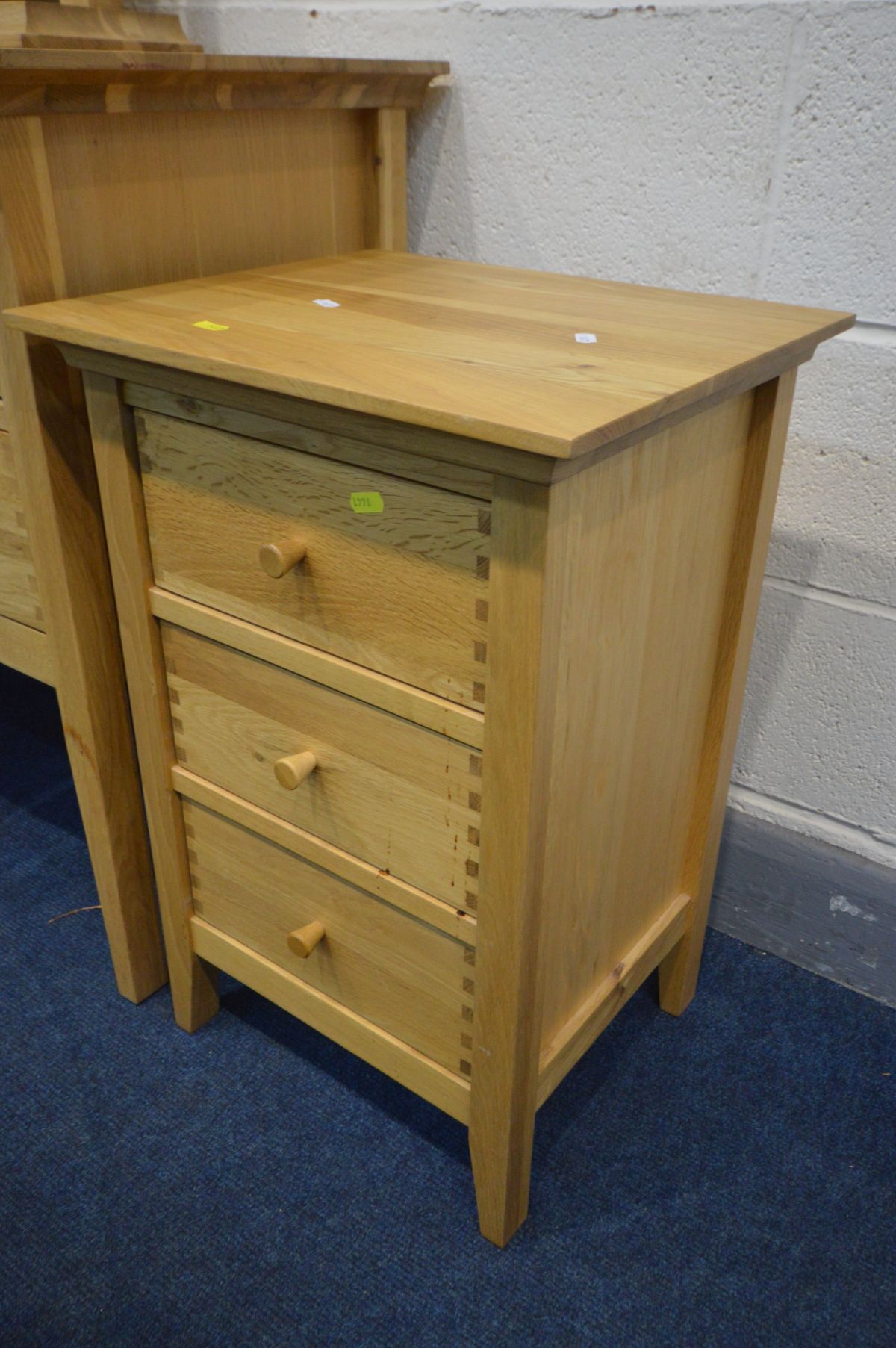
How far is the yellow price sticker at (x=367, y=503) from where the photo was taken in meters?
0.70

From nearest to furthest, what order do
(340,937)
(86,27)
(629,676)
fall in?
(629,676) → (340,937) → (86,27)

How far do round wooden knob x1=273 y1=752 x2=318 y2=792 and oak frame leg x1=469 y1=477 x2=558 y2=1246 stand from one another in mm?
168

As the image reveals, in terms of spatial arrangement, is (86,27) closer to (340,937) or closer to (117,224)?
(117,224)

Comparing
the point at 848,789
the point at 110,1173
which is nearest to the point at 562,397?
the point at 848,789

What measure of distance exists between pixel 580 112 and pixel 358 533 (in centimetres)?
62

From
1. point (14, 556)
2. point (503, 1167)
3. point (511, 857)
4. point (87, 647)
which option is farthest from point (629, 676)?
point (14, 556)

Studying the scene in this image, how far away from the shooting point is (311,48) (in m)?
1.23

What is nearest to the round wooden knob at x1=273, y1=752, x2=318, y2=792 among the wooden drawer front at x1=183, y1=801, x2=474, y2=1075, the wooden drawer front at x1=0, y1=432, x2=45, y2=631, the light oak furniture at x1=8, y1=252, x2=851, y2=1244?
the light oak furniture at x1=8, y1=252, x2=851, y2=1244

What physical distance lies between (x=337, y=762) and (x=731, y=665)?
1.29ft

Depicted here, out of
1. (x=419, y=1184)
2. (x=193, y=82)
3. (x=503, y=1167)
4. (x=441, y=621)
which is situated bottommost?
(x=419, y=1184)

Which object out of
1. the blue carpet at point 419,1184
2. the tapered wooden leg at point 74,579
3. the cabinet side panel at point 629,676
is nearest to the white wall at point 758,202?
the cabinet side panel at point 629,676

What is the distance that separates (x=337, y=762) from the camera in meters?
0.84

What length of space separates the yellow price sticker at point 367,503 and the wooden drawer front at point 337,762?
16 cm

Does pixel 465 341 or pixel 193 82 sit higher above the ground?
pixel 193 82
